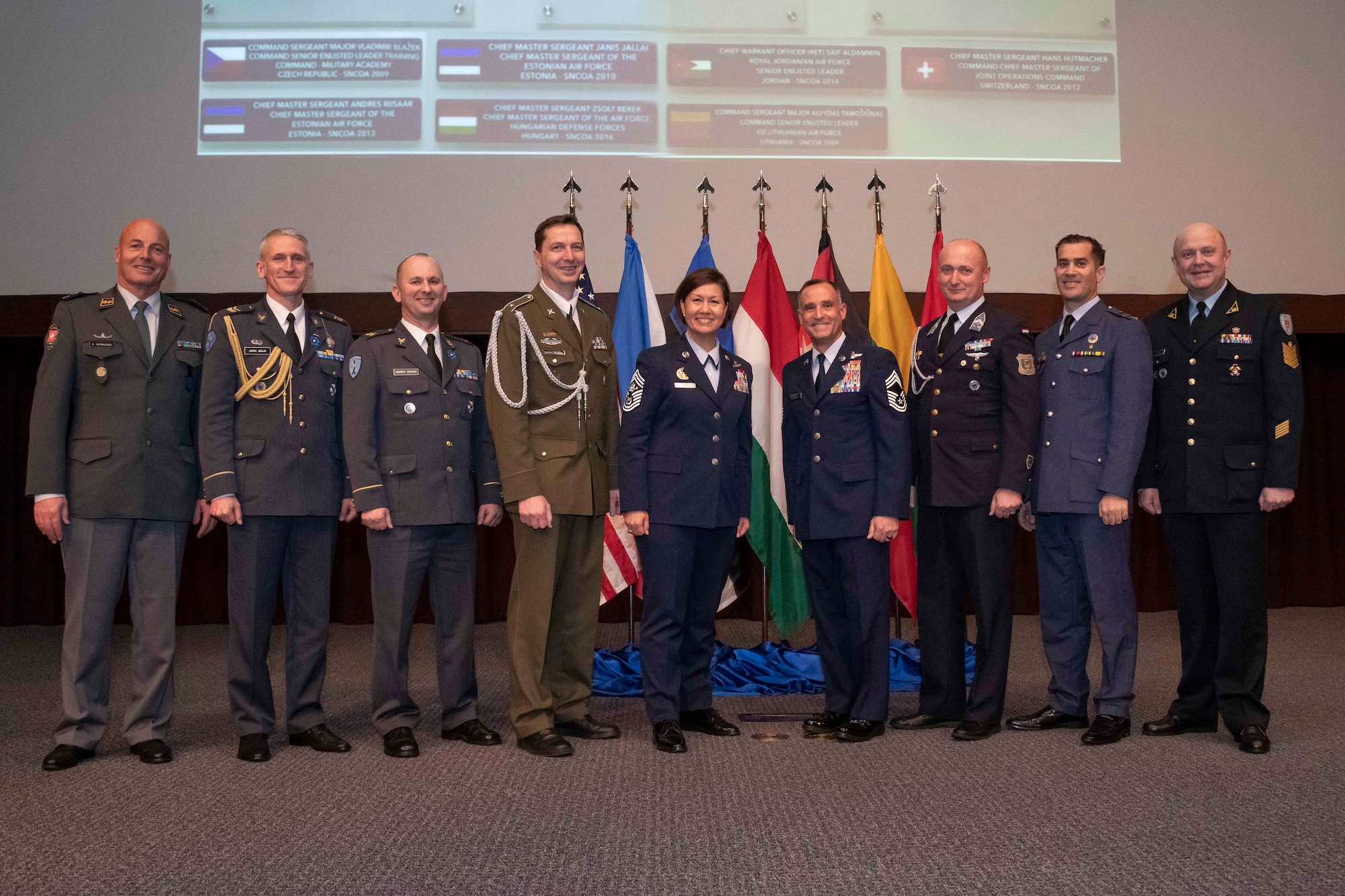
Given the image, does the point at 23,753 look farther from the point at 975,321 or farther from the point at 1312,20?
the point at 1312,20

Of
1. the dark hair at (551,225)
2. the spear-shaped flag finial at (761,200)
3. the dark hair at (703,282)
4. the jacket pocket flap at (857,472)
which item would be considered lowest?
the jacket pocket flap at (857,472)

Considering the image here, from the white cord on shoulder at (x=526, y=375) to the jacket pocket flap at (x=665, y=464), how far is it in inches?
10.1

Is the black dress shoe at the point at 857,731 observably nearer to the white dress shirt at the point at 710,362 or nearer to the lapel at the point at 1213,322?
the white dress shirt at the point at 710,362

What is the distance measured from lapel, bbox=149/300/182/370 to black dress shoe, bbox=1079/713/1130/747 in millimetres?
2973

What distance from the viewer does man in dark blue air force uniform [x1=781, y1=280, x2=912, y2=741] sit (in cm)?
286

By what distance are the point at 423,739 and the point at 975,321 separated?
7.17 feet

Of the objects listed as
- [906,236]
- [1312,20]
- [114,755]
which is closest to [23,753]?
[114,755]

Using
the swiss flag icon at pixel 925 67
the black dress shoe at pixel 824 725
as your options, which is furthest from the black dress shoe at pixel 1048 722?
the swiss flag icon at pixel 925 67

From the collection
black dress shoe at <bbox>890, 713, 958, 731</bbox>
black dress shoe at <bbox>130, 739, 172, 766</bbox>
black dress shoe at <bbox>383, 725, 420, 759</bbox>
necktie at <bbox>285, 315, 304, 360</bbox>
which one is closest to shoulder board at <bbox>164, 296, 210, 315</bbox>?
necktie at <bbox>285, 315, 304, 360</bbox>

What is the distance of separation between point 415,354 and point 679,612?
114 centimetres

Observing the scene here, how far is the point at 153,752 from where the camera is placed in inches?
102

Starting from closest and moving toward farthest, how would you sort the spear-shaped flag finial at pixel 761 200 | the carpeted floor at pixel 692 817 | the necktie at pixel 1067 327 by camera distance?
the carpeted floor at pixel 692 817 → the necktie at pixel 1067 327 → the spear-shaped flag finial at pixel 761 200

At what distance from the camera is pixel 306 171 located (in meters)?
4.62

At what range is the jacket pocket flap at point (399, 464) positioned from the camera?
2.73 meters
